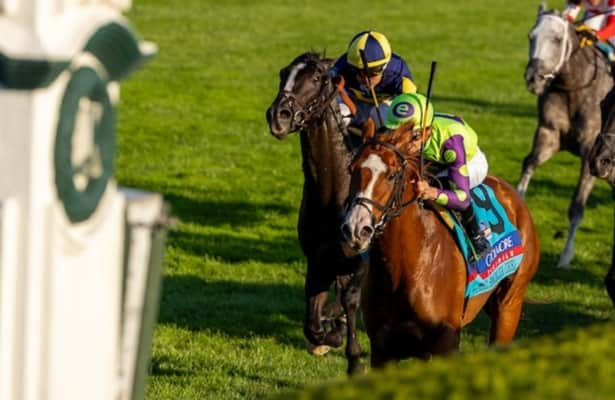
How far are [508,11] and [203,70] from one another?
10.4m

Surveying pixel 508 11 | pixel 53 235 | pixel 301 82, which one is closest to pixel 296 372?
pixel 301 82

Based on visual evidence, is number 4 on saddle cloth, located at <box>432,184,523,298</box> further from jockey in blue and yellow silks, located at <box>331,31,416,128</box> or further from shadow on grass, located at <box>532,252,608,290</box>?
shadow on grass, located at <box>532,252,608,290</box>

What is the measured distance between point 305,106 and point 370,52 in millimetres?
774

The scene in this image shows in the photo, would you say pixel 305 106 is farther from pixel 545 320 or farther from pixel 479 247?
pixel 545 320

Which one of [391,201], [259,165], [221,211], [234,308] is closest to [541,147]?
[221,211]

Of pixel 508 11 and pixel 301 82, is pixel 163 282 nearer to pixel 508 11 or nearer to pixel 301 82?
pixel 301 82

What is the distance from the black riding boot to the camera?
830 cm

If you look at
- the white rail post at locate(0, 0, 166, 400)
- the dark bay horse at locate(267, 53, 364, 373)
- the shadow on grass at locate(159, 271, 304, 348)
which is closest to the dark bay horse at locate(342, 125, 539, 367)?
the dark bay horse at locate(267, 53, 364, 373)

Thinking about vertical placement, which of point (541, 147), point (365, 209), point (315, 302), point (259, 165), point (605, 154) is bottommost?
point (259, 165)

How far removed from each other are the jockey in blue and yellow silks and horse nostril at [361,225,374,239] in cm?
283

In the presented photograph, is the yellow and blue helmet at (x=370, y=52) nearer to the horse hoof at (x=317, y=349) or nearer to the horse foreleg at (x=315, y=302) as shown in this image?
the horse foreleg at (x=315, y=302)

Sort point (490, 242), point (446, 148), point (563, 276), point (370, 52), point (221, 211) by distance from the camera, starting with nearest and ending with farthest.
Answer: point (446, 148) → point (490, 242) → point (370, 52) → point (563, 276) → point (221, 211)

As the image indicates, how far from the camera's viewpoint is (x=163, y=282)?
42.5ft

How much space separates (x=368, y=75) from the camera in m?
10.1
